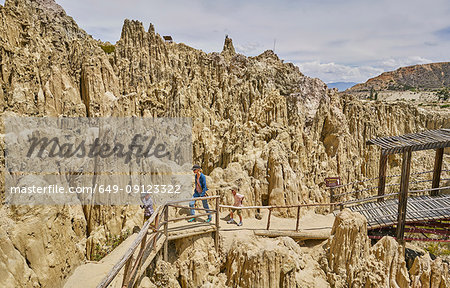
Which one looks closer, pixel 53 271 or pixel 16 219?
pixel 16 219

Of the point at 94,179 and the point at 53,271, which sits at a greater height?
the point at 94,179

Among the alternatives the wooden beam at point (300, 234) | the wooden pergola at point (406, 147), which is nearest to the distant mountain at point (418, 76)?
the wooden pergola at point (406, 147)

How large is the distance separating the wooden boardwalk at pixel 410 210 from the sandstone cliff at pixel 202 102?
2.87 meters

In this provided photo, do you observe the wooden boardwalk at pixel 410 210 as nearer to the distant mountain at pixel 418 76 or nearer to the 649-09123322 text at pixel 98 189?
the 649-09123322 text at pixel 98 189

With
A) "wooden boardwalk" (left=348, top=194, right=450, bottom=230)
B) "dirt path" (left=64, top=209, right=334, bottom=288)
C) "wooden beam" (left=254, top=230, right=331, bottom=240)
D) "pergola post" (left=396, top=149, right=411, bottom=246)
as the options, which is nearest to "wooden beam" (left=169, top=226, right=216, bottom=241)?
"dirt path" (left=64, top=209, right=334, bottom=288)

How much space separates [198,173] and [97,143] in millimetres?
2952

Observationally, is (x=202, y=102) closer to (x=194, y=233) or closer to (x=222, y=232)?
(x=222, y=232)

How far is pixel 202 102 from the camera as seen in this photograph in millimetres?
19250

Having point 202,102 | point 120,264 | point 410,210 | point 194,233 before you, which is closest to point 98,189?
point 194,233

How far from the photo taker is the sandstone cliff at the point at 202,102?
11594 millimetres

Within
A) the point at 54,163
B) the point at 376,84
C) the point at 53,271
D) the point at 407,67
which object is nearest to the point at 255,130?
the point at 54,163

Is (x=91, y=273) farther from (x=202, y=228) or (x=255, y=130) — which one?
(x=255, y=130)

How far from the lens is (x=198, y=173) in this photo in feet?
25.9

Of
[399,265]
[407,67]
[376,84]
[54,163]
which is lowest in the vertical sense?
[399,265]
